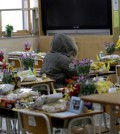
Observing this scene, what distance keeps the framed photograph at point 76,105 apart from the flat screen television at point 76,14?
6.47m

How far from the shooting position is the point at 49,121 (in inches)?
132

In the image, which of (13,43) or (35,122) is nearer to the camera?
(35,122)

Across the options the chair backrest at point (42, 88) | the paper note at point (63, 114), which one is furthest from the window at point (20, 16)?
the paper note at point (63, 114)

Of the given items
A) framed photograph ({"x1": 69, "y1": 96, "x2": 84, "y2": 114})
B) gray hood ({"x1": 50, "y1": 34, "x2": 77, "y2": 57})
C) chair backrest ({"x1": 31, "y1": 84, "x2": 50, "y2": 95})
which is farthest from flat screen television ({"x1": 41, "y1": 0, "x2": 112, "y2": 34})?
framed photograph ({"x1": 69, "y1": 96, "x2": 84, "y2": 114})

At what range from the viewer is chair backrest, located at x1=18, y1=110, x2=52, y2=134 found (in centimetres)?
333

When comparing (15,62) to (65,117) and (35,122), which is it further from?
(65,117)

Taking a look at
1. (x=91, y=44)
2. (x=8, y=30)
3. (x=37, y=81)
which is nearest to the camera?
(x=37, y=81)

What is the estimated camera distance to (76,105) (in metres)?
3.46

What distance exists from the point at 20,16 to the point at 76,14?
1.44 meters

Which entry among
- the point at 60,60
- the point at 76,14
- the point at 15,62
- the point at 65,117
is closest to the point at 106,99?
the point at 65,117

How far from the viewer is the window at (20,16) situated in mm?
10477

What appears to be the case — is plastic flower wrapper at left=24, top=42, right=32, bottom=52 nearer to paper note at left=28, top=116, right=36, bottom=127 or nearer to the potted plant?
the potted plant

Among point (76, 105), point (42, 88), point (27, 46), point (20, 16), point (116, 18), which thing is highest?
point (20, 16)

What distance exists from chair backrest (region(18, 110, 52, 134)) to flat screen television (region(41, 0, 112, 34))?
6538mm
